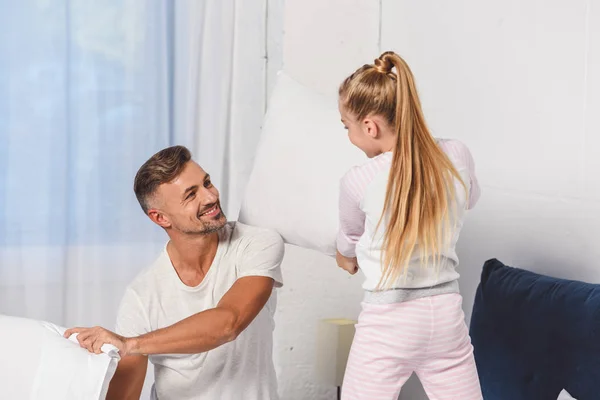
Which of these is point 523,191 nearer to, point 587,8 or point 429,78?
point 587,8

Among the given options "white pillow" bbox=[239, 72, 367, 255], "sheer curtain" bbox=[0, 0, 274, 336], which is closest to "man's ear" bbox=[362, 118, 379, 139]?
"white pillow" bbox=[239, 72, 367, 255]

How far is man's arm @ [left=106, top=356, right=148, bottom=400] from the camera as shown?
Answer: 6.99 feet

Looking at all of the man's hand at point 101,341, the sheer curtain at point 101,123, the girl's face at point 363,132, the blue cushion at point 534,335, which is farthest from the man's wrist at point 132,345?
the sheer curtain at point 101,123

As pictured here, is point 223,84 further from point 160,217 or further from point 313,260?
point 160,217

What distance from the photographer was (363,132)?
173cm

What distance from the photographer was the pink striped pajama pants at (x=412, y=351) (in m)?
1.73

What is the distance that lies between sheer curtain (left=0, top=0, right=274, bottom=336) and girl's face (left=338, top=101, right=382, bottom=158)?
5.24 feet

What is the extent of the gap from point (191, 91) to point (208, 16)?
30 cm

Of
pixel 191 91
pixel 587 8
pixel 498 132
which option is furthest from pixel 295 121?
pixel 191 91

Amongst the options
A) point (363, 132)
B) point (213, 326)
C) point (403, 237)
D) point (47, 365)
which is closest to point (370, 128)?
point (363, 132)

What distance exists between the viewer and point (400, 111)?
5.45 feet

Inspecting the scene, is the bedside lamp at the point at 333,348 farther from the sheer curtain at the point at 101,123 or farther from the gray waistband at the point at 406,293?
the gray waistband at the point at 406,293

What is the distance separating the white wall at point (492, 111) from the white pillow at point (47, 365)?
1.19m

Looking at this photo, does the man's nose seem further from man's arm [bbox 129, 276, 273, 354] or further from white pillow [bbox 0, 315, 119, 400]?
white pillow [bbox 0, 315, 119, 400]
